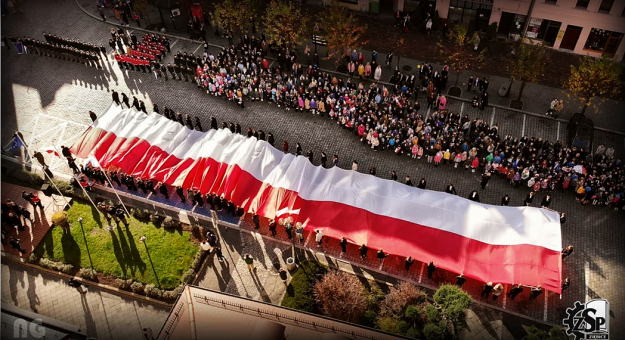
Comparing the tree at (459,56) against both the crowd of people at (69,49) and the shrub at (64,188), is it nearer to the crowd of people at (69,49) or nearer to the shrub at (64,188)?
the shrub at (64,188)

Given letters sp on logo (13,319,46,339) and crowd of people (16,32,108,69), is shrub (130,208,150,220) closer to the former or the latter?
letters sp on logo (13,319,46,339)

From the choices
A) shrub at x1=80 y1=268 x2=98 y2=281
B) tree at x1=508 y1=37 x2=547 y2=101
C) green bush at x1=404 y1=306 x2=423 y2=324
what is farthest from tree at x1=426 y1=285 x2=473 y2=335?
shrub at x1=80 y1=268 x2=98 y2=281

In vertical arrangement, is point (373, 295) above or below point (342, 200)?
below

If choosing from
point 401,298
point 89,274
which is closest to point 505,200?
point 401,298

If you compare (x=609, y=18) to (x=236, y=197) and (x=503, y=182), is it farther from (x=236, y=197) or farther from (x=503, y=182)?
(x=236, y=197)

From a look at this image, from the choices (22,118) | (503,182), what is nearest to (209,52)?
(22,118)

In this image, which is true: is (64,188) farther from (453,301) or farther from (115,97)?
(453,301)
